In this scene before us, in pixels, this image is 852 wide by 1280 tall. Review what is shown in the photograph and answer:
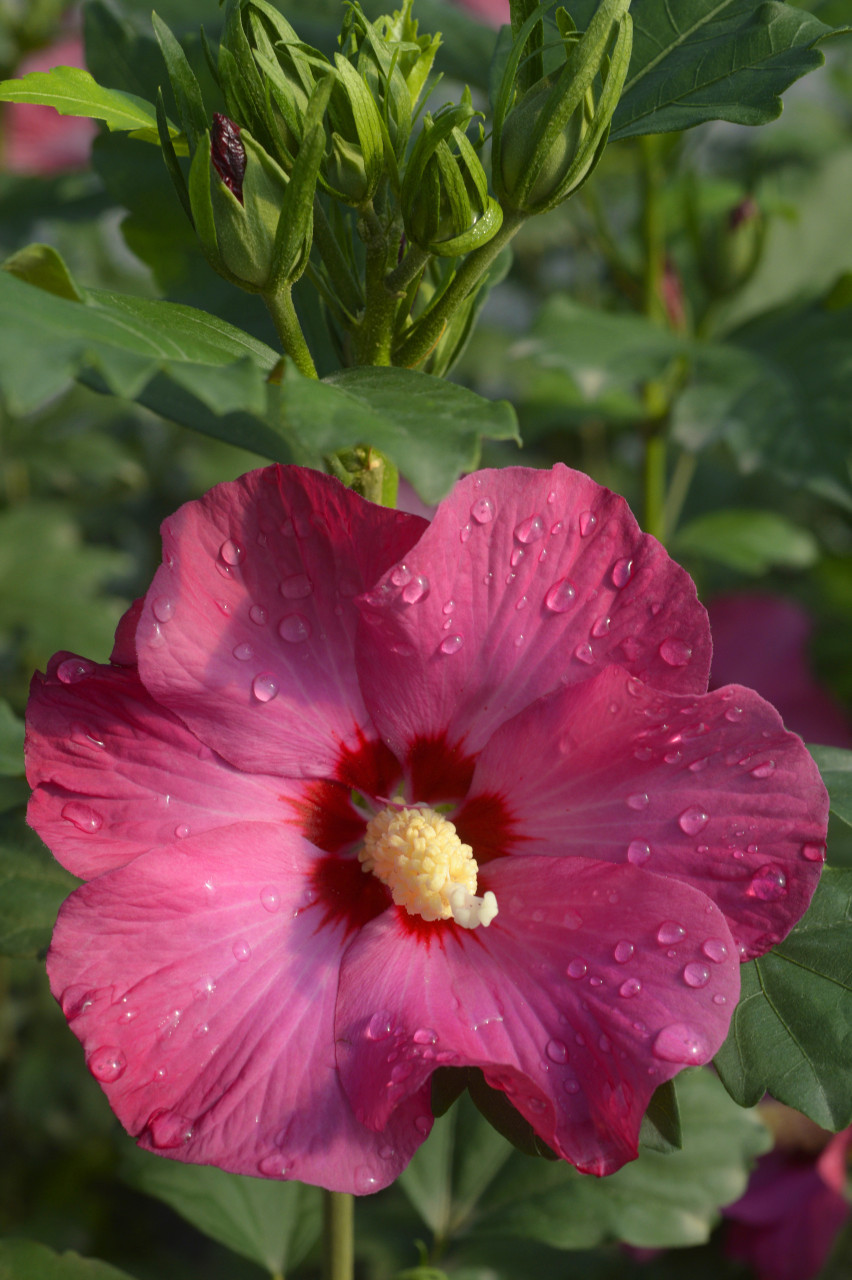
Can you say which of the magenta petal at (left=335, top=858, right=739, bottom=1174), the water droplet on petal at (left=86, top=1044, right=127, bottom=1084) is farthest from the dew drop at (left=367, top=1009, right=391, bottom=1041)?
the water droplet on petal at (left=86, top=1044, right=127, bottom=1084)

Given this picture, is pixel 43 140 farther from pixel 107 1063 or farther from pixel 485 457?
pixel 107 1063

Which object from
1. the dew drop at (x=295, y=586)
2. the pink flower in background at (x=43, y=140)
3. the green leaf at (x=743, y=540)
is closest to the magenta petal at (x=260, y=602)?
the dew drop at (x=295, y=586)

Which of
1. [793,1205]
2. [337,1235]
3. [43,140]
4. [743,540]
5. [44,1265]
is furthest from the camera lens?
[43,140]

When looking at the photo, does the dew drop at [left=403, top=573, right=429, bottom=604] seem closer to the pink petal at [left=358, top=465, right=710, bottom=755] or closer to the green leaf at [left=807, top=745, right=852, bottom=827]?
the pink petal at [left=358, top=465, right=710, bottom=755]

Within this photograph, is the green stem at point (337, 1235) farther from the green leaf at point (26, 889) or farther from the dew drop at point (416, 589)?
the dew drop at point (416, 589)

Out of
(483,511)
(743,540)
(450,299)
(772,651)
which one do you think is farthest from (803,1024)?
(772,651)
